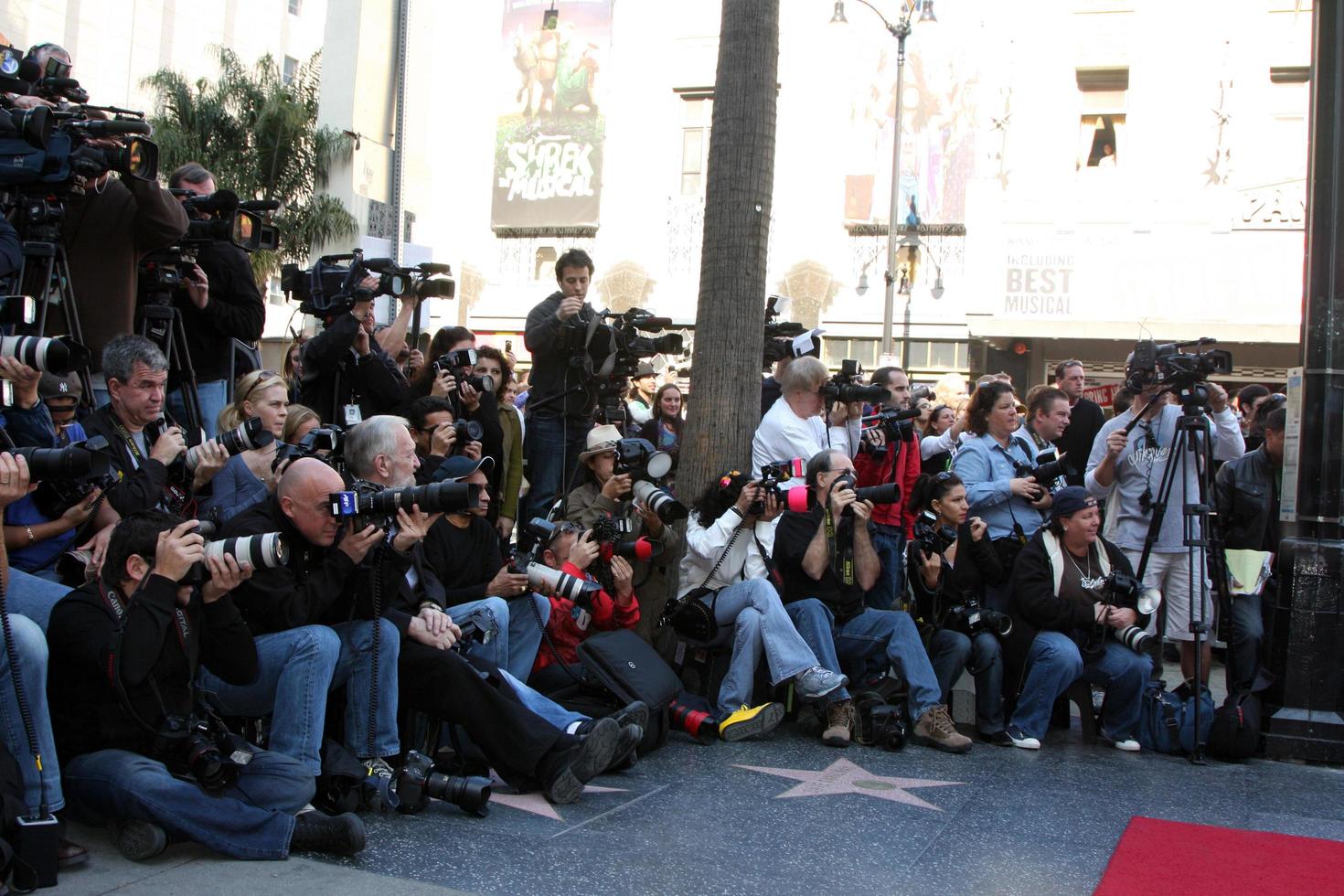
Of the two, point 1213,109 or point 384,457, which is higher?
point 1213,109

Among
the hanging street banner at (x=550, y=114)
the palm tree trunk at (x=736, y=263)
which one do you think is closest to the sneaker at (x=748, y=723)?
the palm tree trunk at (x=736, y=263)

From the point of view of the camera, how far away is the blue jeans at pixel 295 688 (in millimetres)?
4535

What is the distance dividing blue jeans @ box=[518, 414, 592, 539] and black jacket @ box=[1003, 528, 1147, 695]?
261cm

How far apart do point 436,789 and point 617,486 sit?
7.26 ft

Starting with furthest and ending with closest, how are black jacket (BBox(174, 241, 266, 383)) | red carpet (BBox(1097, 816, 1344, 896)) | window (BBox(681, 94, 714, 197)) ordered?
window (BBox(681, 94, 714, 197)) < black jacket (BBox(174, 241, 266, 383)) < red carpet (BBox(1097, 816, 1344, 896))

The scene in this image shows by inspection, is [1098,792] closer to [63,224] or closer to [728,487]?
[728,487]

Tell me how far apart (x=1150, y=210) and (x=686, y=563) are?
16918 millimetres

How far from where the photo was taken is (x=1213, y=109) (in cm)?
2098

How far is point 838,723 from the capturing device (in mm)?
6344

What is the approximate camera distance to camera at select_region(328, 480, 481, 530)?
181 inches

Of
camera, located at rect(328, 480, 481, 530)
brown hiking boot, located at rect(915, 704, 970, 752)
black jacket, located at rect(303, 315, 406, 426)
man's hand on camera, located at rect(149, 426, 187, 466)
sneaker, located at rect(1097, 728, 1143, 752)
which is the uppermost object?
black jacket, located at rect(303, 315, 406, 426)

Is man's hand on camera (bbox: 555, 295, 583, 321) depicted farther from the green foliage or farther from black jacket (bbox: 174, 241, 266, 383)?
the green foliage

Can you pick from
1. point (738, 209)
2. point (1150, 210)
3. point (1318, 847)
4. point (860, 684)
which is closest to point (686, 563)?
point (860, 684)

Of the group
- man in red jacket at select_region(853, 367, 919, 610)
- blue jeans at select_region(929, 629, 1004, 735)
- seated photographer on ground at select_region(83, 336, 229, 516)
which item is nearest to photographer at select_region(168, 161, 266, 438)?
seated photographer on ground at select_region(83, 336, 229, 516)
